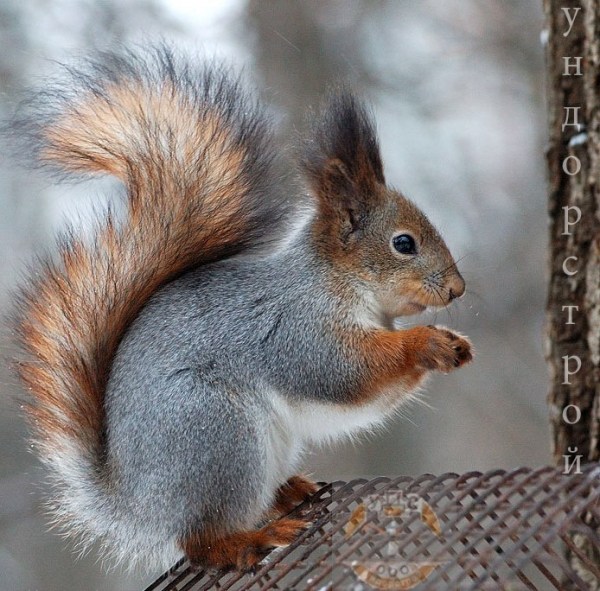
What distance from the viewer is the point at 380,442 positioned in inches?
172

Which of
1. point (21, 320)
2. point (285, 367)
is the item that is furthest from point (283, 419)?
point (21, 320)

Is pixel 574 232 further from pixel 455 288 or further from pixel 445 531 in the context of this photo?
pixel 445 531

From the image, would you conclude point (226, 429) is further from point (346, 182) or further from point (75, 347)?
point (346, 182)

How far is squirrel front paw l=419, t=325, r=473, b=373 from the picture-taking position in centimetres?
171

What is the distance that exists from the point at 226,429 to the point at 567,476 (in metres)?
0.61

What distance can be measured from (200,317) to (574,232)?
797 millimetres

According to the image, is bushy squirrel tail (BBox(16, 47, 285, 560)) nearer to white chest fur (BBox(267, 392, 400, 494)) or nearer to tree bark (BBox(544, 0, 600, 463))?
white chest fur (BBox(267, 392, 400, 494))

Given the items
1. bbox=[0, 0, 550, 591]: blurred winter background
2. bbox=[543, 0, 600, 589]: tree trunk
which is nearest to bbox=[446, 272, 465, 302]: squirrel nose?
bbox=[543, 0, 600, 589]: tree trunk

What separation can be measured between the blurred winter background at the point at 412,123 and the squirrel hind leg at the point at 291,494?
2125 millimetres

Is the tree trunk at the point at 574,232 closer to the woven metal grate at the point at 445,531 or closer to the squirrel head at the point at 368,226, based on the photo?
the squirrel head at the point at 368,226

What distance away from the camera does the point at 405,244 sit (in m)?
1.96

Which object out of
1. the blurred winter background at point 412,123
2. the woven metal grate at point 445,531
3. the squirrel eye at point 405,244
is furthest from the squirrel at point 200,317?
the blurred winter background at point 412,123

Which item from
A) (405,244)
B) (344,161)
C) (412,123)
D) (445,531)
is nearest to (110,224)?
(344,161)

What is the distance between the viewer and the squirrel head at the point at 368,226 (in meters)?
1.89
